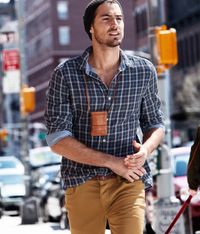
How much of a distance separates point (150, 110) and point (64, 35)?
102850mm

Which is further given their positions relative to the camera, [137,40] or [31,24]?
[31,24]

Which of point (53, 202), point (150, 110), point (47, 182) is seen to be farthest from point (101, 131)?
point (47, 182)

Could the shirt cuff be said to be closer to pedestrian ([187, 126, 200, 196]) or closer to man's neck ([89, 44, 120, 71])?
man's neck ([89, 44, 120, 71])

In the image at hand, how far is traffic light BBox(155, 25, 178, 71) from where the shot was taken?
42.9 ft

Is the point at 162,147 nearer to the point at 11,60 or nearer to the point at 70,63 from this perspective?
the point at 70,63

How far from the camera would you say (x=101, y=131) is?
17.2ft

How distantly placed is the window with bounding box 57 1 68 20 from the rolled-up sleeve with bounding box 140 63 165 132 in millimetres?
98903

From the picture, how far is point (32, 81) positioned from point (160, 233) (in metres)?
108

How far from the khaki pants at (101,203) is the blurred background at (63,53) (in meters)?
7.68

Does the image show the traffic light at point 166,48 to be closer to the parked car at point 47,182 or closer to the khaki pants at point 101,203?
the parked car at point 47,182

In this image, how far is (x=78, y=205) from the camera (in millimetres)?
5258

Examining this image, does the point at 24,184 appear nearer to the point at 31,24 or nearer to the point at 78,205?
the point at 78,205

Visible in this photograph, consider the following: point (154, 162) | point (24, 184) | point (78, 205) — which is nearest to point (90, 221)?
point (78, 205)

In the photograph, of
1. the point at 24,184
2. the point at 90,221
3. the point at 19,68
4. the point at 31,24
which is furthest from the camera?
the point at 31,24
